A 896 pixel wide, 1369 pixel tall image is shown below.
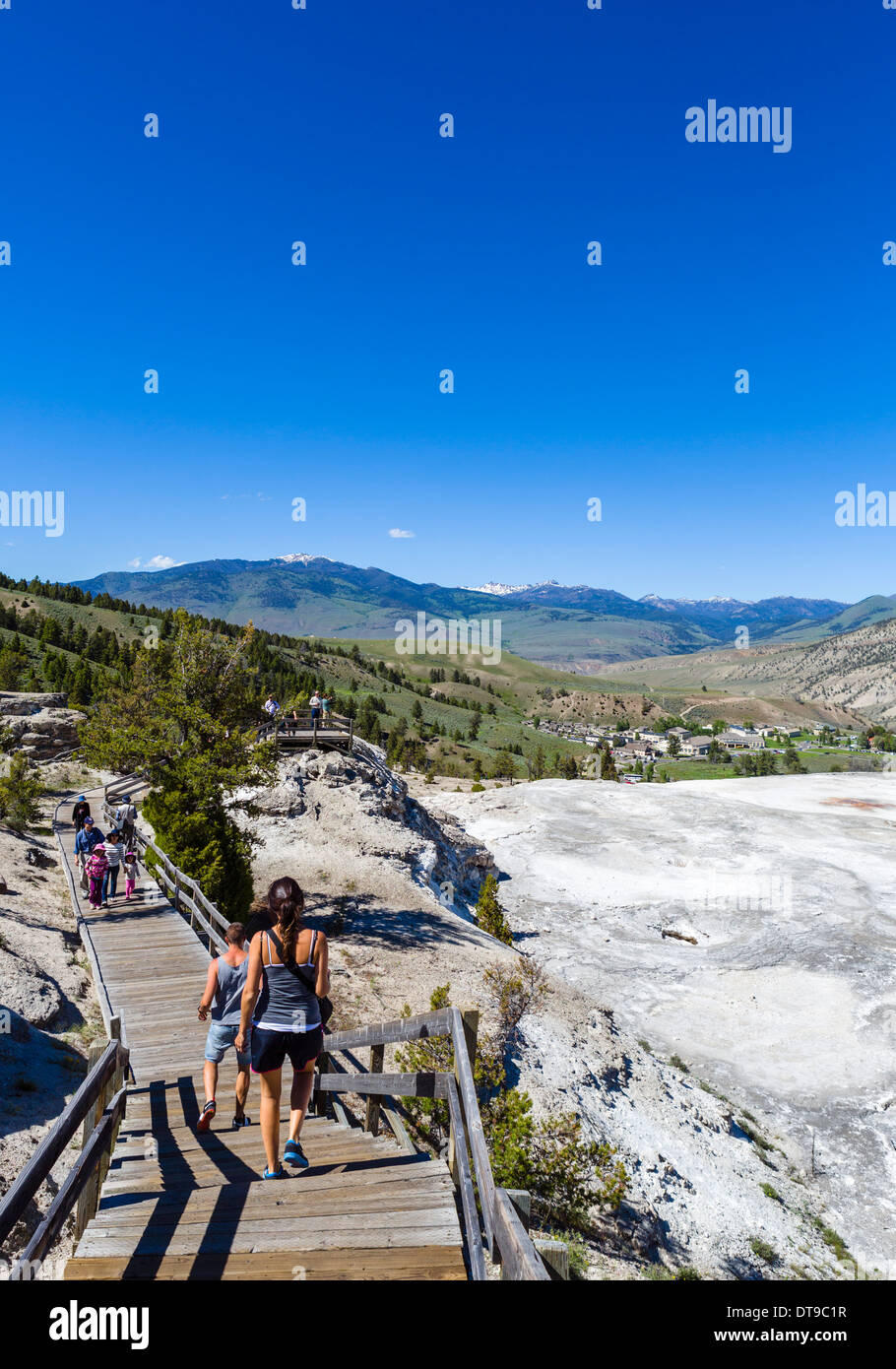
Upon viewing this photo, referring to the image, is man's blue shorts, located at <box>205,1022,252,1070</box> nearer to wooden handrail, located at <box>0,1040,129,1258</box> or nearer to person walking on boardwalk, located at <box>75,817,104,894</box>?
wooden handrail, located at <box>0,1040,129,1258</box>

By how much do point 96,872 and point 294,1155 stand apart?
1205cm

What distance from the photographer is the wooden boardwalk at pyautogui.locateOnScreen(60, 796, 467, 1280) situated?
4.95 meters

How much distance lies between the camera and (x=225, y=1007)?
7984 millimetres

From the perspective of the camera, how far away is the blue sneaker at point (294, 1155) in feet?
20.4

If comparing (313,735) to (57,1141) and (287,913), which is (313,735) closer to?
(287,913)

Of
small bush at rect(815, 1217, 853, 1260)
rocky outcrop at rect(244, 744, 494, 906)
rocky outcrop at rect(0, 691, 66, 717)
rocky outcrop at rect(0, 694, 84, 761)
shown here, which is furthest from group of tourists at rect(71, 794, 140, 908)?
rocky outcrop at rect(0, 691, 66, 717)

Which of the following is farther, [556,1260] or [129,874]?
[129,874]

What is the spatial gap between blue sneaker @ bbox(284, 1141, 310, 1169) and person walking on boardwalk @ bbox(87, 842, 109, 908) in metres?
11.9

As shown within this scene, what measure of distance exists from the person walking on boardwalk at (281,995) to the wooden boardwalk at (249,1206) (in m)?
0.53

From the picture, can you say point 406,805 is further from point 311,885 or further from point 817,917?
point 817,917

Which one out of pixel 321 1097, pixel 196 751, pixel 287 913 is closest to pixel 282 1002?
pixel 287 913
